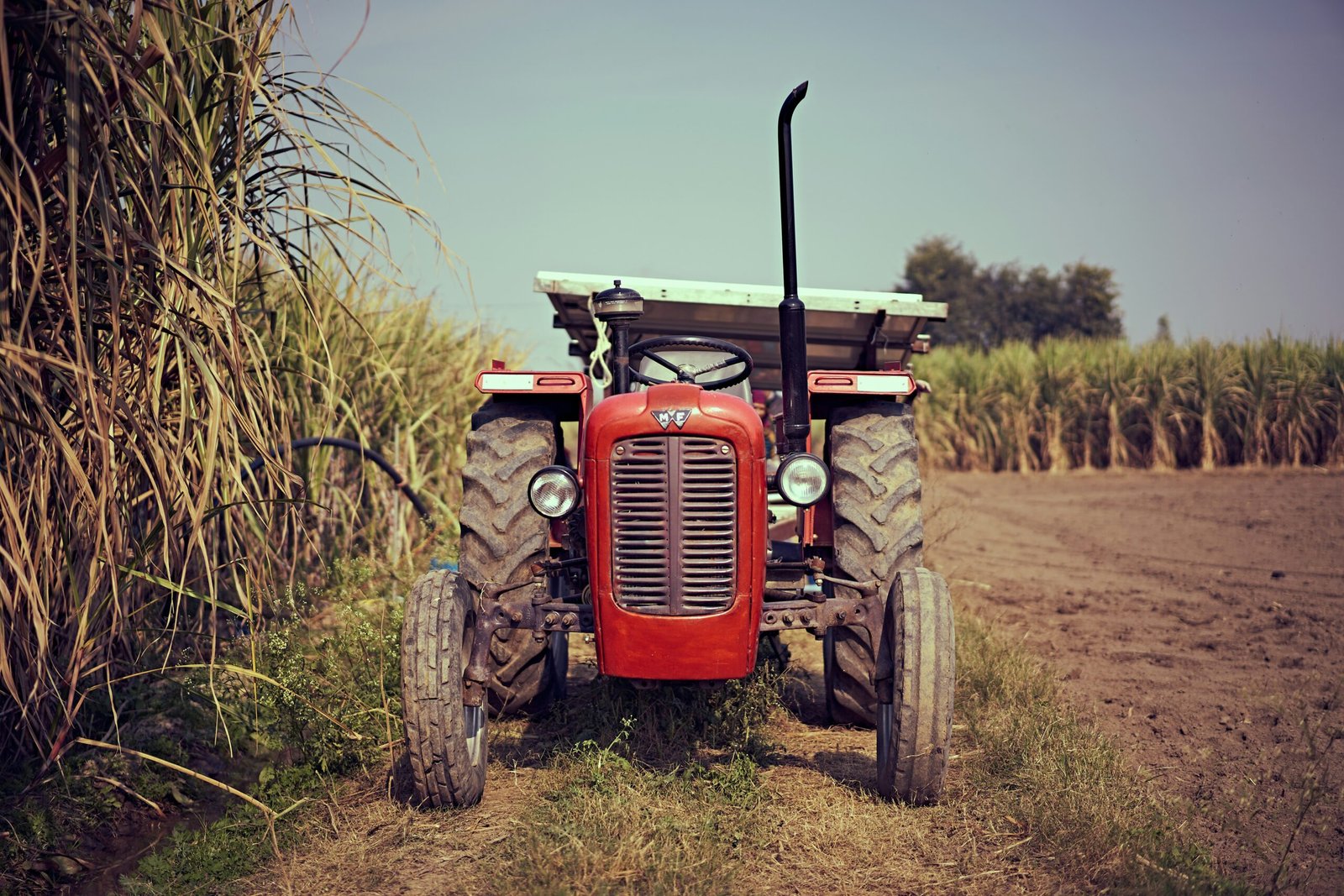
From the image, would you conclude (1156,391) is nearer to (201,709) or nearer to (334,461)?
(334,461)

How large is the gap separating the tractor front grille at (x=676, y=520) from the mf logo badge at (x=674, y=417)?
0.04 metres

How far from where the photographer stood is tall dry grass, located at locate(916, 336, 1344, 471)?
14750 millimetres

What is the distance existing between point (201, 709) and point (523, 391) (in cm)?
187

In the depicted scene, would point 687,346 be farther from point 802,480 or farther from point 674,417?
point 802,480

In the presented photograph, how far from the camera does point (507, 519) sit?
12.8 ft

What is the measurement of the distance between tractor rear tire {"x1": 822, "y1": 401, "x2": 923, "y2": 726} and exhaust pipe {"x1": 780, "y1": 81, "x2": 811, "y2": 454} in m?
0.33

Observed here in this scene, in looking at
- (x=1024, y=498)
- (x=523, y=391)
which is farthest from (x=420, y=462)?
(x=1024, y=498)

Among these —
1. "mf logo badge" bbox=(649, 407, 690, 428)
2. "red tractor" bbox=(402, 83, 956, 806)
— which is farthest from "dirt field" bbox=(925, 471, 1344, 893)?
"mf logo badge" bbox=(649, 407, 690, 428)

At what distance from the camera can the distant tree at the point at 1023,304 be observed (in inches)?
1344

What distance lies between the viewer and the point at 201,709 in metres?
4.47

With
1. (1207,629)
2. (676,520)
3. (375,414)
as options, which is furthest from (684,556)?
(375,414)

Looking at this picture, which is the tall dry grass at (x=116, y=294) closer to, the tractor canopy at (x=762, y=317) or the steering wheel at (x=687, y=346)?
the steering wheel at (x=687, y=346)

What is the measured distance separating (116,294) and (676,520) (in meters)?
1.62

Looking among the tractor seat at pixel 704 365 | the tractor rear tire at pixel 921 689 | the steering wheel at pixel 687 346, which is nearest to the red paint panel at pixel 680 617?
the steering wheel at pixel 687 346
